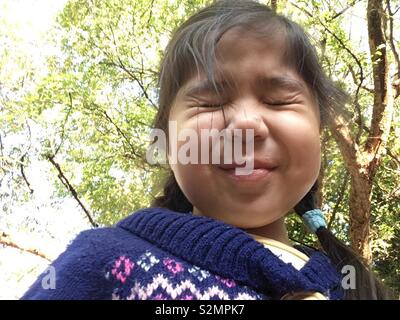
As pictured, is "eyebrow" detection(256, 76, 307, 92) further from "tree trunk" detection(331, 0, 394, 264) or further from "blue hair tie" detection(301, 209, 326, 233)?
"tree trunk" detection(331, 0, 394, 264)

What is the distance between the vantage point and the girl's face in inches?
24.1

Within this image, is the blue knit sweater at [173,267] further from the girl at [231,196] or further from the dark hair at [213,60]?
the dark hair at [213,60]

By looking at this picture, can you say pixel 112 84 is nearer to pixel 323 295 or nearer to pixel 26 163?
pixel 26 163

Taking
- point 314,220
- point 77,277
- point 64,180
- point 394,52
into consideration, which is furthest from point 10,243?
point 394,52

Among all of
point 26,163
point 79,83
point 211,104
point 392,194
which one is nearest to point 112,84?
point 79,83

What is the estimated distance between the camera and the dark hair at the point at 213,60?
26.8 inches

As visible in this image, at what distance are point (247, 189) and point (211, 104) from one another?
0.12m

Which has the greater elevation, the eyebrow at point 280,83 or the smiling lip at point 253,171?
the eyebrow at point 280,83

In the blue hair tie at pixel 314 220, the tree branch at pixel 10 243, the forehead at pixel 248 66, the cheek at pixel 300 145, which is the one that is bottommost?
the tree branch at pixel 10 243

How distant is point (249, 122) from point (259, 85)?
0.22 ft

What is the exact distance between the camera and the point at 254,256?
552 mm

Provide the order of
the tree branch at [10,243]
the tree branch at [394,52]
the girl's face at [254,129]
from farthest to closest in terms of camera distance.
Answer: the tree branch at [394,52]
the tree branch at [10,243]
the girl's face at [254,129]

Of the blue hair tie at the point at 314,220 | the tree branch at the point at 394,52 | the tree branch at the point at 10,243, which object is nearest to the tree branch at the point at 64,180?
the tree branch at the point at 10,243

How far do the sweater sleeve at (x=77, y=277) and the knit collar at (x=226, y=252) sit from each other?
7 centimetres
